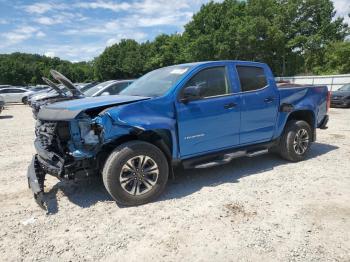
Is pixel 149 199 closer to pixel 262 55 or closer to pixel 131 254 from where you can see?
pixel 131 254

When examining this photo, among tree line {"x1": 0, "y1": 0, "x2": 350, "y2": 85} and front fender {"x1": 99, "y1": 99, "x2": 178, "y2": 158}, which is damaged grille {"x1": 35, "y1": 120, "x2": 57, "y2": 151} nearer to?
front fender {"x1": 99, "y1": 99, "x2": 178, "y2": 158}

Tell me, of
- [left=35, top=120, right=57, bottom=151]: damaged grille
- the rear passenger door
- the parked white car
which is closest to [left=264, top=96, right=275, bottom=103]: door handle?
the rear passenger door

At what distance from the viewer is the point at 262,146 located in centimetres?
557

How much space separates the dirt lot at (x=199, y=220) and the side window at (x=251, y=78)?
1.50m

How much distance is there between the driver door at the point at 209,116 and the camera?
14.9 ft

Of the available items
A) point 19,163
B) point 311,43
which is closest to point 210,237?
point 19,163

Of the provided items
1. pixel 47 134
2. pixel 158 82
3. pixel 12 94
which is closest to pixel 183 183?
pixel 158 82

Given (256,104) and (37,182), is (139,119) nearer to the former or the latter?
(37,182)

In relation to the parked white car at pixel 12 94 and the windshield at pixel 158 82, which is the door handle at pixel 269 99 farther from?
the parked white car at pixel 12 94

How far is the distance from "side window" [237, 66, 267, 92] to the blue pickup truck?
2 cm

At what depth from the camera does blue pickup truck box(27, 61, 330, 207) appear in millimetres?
4020

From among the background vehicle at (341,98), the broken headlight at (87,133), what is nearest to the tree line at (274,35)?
the background vehicle at (341,98)

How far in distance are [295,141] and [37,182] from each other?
4.52 meters

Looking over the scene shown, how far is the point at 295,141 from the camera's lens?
593cm
